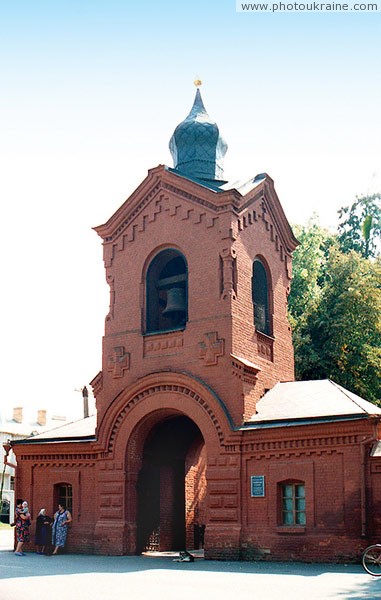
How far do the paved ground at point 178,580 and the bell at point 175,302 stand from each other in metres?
6.11

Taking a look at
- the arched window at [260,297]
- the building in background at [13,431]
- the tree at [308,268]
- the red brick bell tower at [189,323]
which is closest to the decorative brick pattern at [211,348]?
the red brick bell tower at [189,323]

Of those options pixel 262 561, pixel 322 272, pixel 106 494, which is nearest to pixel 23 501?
pixel 106 494

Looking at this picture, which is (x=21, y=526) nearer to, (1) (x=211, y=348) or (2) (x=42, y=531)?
(2) (x=42, y=531)

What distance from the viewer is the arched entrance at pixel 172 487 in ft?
68.1

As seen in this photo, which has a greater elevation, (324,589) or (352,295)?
(352,295)

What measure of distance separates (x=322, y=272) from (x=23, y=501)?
17.5 metres

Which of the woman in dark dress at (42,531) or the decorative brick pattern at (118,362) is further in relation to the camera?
the decorative brick pattern at (118,362)

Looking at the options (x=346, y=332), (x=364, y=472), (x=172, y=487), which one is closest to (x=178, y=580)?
(x=364, y=472)

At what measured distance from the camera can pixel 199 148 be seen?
893 inches

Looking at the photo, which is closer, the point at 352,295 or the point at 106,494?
the point at 106,494

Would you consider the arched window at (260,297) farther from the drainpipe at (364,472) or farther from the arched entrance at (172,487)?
the drainpipe at (364,472)

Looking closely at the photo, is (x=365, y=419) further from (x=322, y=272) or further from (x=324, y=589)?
(x=322, y=272)

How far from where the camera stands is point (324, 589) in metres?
12.2

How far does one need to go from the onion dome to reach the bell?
3.76 meters
